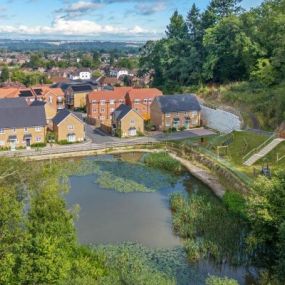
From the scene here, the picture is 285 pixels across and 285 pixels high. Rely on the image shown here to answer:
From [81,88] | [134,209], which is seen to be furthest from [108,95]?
[134,209]

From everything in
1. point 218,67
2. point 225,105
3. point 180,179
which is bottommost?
point 180,179

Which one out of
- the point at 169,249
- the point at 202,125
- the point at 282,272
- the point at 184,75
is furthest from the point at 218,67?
the point at 282,272

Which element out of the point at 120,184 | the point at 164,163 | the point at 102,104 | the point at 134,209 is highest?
the point at 102,104

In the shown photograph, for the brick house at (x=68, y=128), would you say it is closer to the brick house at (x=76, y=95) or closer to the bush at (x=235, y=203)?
the brick house at (x=76, y=95)

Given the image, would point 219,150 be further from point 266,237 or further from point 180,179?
point 266,237

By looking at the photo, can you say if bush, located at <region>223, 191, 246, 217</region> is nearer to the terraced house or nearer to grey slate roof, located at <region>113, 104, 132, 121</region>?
grey slate roof, located at <region>113, 104, 132, 121</region>

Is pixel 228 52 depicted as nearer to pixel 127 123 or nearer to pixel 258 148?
pixel 127 123

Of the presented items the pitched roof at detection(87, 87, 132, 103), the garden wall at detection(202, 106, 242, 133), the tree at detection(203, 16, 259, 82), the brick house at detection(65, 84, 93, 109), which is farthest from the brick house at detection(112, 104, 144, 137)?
the brick house at detection(65, 84, 93, 109)
